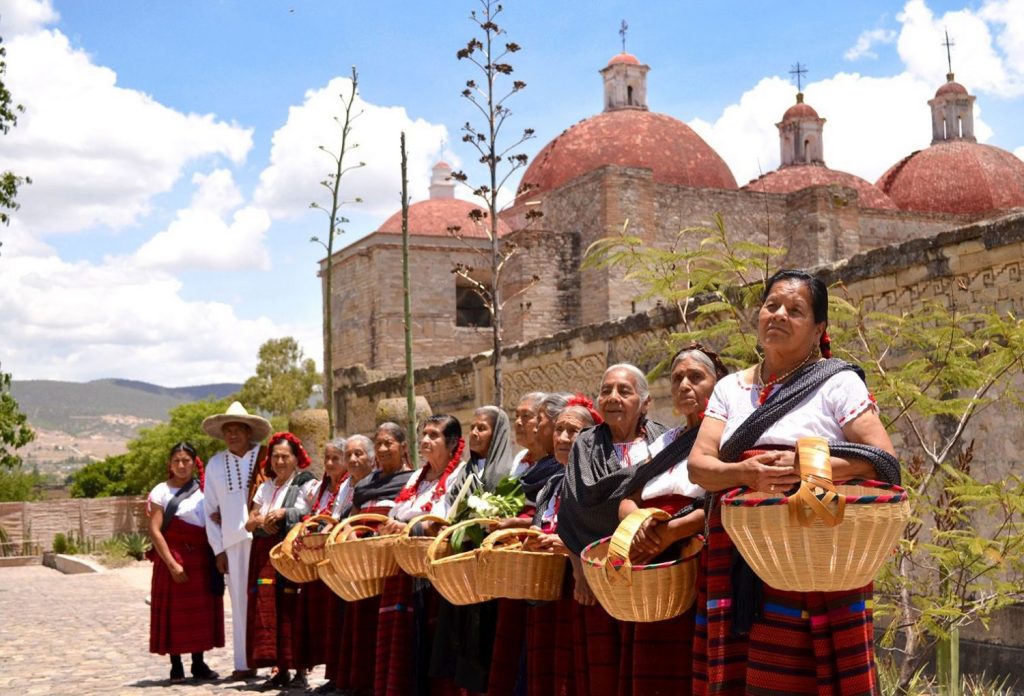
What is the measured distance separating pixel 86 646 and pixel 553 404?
6332mm

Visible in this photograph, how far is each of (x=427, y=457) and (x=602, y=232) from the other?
1523cm

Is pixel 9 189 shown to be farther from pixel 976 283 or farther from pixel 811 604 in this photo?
pixel 811 604

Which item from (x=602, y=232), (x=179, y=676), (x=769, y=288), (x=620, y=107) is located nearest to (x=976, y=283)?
(x=769, y=288)

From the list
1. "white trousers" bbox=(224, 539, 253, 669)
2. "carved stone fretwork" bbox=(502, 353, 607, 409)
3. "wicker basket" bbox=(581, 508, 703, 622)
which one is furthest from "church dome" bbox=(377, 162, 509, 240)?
"wicker basket" bbox=(581, 508, 703, 622)

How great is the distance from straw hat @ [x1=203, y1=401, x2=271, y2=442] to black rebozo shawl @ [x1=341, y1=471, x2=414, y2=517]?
140 cm

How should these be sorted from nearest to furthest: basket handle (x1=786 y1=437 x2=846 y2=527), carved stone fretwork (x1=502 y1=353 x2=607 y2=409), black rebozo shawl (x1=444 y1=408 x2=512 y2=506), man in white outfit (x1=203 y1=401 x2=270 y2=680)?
1. basket handle (x1=786 y1=437 x2=846 y2=527)
2. black rebozo shawl (x1=444 y1=408 x2=512 y2=506)
3. man in white outfit (x1=203 y1=401 x2=270 y2=680)
4. carved stone fretwork (x1=502 y1=353 x2=607 y2=409)

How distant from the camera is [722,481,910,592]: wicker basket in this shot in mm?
3152

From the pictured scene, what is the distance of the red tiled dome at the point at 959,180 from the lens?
27.8 m

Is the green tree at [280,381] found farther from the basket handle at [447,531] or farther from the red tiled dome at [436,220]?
the basket handle at [447,531]

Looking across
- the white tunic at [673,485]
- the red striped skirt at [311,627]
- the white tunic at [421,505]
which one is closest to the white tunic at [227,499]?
the red striped skirt at [311,627]

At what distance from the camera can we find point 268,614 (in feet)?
26.1

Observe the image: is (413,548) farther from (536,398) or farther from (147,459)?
(147,459)

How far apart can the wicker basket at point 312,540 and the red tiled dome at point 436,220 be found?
60.2ft

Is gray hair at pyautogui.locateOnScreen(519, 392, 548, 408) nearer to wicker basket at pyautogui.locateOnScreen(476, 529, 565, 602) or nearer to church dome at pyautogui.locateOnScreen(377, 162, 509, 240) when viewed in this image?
wicker basket at pyautogui.locateOnScreen(476, 529, 565, 602)
